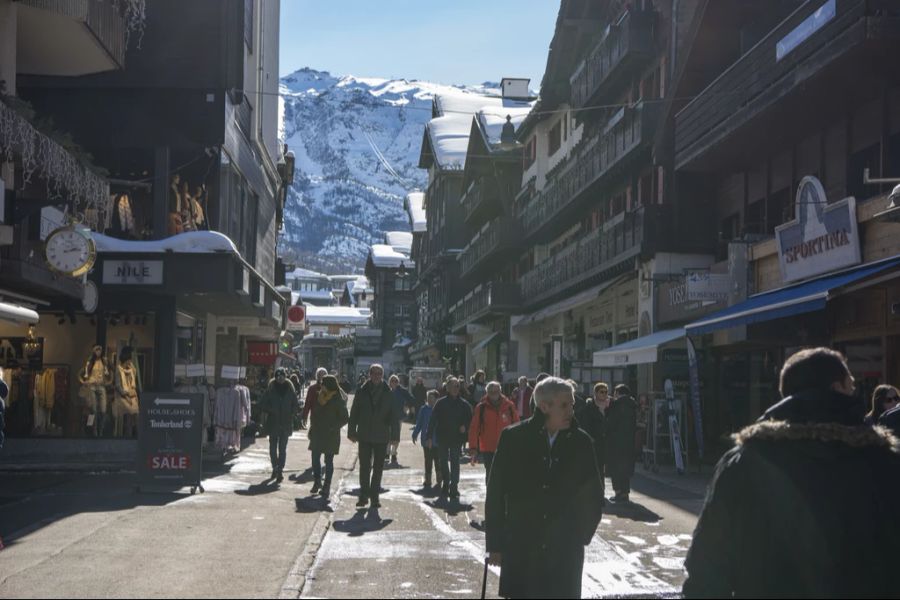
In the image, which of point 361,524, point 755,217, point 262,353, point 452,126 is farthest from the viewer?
point 452,126

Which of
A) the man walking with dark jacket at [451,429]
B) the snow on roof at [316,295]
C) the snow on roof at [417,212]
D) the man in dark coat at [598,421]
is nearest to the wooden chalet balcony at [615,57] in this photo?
the man in dark coat at [598,421]

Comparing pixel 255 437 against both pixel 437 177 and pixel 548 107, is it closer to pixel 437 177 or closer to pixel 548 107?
pixel 548 107

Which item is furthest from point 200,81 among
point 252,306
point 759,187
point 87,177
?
point 759,187

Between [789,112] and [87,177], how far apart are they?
11049mm

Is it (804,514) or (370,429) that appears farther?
(370,429)

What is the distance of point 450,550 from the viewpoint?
11.0 m

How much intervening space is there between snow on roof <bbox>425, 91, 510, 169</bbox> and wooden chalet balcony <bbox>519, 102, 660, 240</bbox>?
86.8 feet

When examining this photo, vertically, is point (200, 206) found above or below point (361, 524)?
above

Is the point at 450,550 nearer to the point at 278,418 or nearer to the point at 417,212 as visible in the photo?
the point at 278,418

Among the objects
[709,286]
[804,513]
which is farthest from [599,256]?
[804,513]

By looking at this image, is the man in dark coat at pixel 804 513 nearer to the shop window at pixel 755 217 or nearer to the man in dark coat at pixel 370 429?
the man in dark coat at pixel 370 429

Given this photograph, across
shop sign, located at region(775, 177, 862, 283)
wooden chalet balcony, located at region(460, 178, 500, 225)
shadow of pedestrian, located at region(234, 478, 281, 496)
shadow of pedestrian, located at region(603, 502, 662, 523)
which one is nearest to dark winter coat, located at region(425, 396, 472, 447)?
shadow of pedestrian, located at region(603, 502, 662, 523)

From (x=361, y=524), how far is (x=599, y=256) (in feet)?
65.8

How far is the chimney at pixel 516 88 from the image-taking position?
192ft
